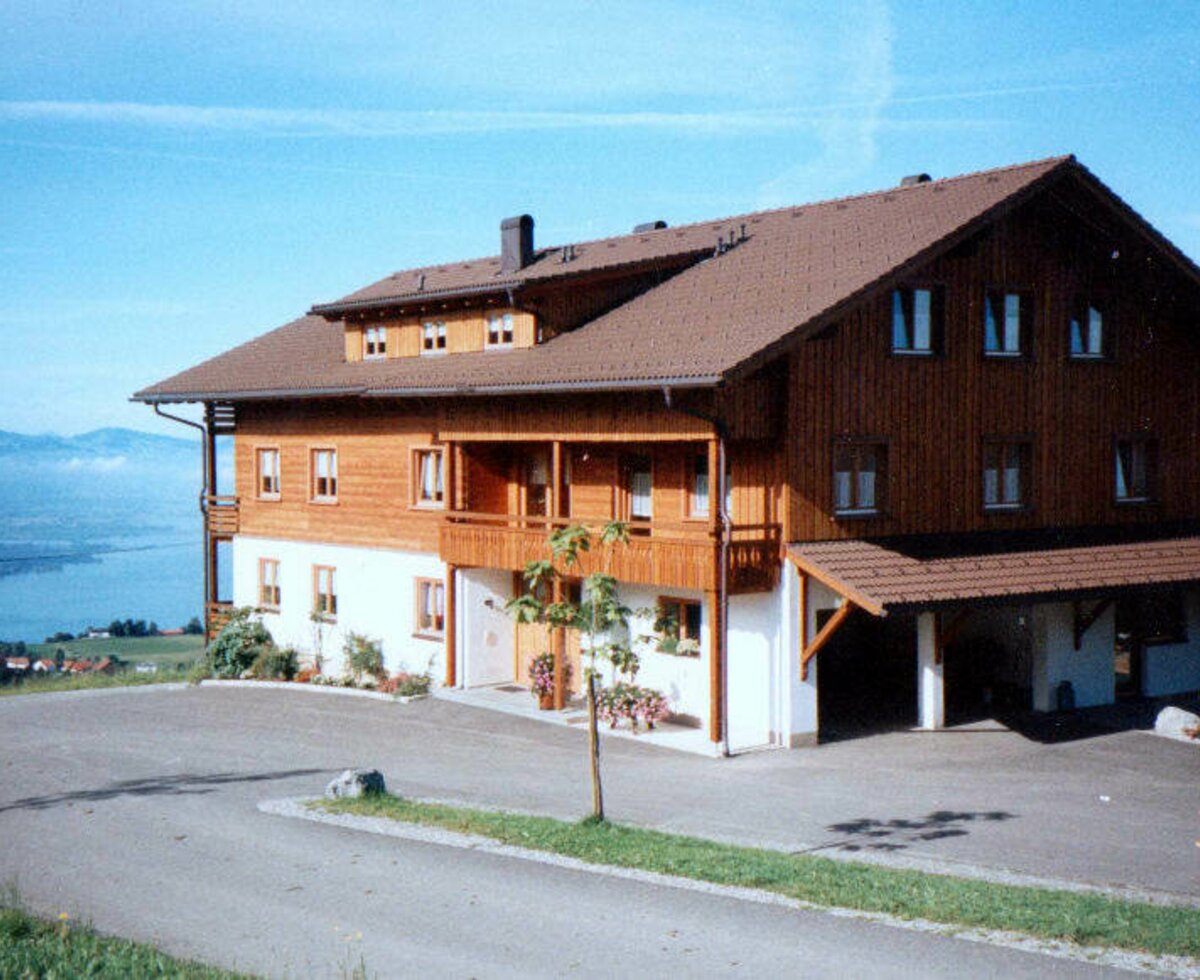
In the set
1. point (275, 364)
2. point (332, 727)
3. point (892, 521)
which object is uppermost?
point (275, 364)

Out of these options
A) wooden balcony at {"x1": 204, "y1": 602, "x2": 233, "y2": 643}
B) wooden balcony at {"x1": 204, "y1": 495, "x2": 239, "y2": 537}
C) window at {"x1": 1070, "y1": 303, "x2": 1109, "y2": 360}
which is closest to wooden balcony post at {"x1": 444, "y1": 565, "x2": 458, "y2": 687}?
wooden balcony at {"x1": 204, "y1": 602, "x2": 233, "y2": 643}

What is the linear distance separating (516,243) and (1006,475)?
1332 cm

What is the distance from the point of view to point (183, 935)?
1172 cm

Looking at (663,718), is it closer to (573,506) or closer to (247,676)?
(573,506)

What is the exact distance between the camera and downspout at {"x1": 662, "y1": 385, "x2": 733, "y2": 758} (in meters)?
20.8

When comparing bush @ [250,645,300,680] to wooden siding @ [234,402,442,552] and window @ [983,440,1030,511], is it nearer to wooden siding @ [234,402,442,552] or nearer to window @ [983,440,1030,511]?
wooden siding @ [234,402,442,552]

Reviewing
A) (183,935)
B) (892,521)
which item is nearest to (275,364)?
(892,521)

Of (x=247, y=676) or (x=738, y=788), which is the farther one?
(x=247, y=676)

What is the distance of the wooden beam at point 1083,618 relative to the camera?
24062 mm

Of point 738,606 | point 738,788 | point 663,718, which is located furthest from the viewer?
point 663,718

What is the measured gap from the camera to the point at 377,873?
13523 millimetres

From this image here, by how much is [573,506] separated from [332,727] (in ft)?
21.4

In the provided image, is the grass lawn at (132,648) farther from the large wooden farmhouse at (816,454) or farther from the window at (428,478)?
the large wooden farmhouse at (816,454)

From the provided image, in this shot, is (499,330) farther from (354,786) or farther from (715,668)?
(354,786)
